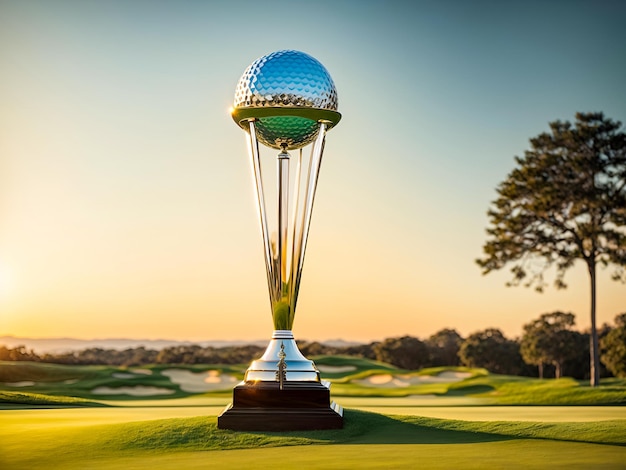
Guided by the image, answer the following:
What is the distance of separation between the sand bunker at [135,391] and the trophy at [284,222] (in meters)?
15.1

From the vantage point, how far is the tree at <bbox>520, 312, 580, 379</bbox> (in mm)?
34750

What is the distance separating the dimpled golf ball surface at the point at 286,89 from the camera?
13.1 meters

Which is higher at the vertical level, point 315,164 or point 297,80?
point 297,80

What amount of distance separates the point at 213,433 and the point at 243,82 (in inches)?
216

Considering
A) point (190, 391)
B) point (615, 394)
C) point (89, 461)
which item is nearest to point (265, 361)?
point (89, 461)

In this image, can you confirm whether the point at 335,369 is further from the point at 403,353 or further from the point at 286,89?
the point at 286,89

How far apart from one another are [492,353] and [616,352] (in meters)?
6.83

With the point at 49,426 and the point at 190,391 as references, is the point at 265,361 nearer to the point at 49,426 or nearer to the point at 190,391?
the point at 49,426

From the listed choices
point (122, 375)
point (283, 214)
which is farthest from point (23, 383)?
point (283, 214)

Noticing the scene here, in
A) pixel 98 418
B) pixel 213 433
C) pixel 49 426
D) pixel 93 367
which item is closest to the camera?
pixel 213 433

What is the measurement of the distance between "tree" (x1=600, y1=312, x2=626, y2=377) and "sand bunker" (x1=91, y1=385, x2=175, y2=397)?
16822 mm

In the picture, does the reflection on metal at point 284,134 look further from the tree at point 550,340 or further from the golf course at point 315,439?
the tree at point 550,340

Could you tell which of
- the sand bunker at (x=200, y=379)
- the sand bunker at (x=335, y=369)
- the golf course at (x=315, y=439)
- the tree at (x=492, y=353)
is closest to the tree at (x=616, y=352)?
the tree at (x=492, y=353)

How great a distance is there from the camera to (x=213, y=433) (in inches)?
482
